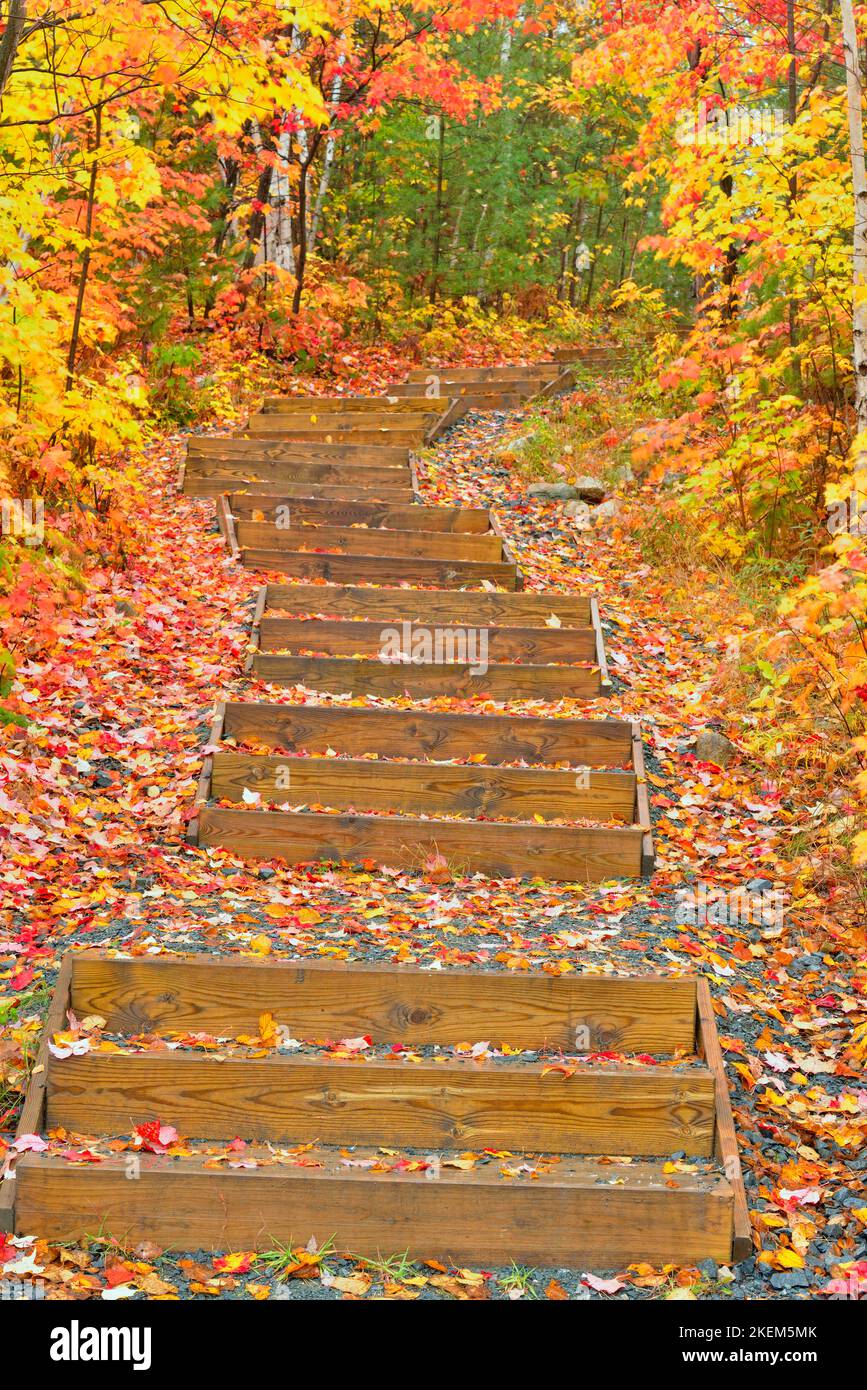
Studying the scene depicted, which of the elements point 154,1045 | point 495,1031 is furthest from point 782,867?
point 154,1045

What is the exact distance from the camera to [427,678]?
22.9 ft

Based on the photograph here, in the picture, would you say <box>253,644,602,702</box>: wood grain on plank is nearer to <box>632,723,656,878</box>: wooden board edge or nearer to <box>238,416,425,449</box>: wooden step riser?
<box>632,723,656,878</box>: wooden board edge

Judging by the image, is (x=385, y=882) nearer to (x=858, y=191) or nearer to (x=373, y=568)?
(x=373, y=568)

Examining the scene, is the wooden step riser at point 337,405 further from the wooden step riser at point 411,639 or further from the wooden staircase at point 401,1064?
the wooden staircase at point 401,1064

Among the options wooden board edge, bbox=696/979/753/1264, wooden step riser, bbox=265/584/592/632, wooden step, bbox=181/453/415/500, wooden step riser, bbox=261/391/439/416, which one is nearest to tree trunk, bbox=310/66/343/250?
wooden step riser, bbox=261/391/439/416

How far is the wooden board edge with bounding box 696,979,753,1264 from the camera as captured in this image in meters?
3.33

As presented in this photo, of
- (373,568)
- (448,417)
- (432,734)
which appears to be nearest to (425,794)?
(432,734)

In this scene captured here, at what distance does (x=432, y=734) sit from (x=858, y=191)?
3.72 meters

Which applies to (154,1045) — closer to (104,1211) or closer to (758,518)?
(104,1211)

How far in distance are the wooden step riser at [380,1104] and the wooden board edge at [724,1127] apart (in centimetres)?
9

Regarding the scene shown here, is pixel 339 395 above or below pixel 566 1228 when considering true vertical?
above
